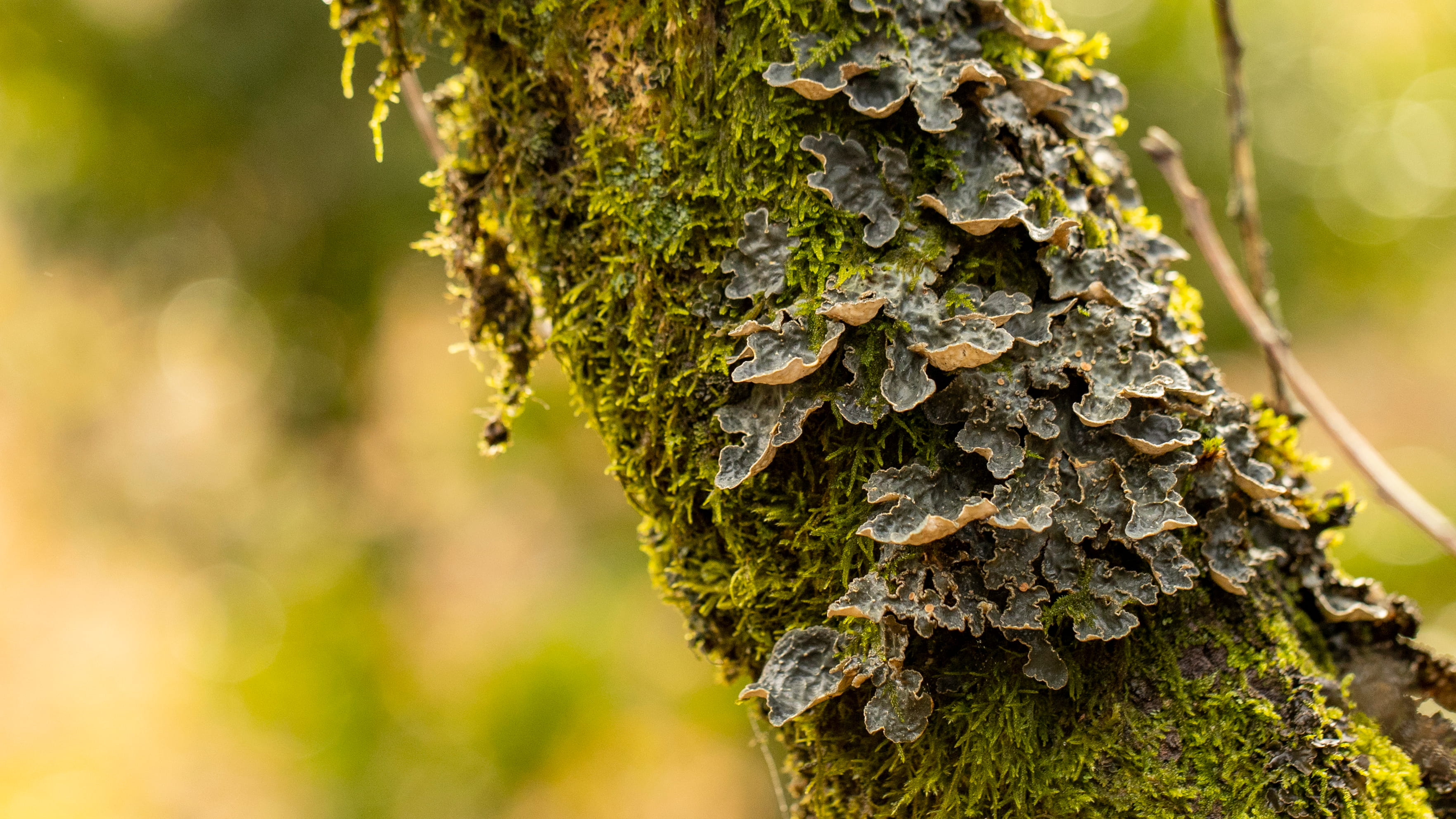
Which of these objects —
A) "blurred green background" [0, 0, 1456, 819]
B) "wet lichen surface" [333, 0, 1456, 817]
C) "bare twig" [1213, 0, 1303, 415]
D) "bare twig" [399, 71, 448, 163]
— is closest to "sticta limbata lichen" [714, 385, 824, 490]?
"wet lichen surface" [333, 0, 1456, 817]

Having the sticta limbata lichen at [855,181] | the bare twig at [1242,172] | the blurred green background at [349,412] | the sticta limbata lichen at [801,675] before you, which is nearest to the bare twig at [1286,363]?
the bare twig at [1242,172]

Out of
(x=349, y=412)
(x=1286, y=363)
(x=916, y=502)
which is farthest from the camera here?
(x=349, y=412)

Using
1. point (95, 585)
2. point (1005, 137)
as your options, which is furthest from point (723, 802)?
point (95, 585)

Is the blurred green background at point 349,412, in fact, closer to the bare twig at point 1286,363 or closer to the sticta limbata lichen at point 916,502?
the bare twig at point 1286,363

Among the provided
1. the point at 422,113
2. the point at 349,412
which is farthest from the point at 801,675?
the point at 349,412

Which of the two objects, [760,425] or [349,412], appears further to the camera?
[349,412]

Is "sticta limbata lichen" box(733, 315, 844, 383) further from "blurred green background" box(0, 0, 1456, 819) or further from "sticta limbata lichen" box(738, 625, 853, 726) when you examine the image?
"blurred green background" box(0, 0, 1456, 819)

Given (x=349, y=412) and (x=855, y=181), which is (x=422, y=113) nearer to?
(x=855, y=181)

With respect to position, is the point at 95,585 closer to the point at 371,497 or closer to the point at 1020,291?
the point at 371,497
